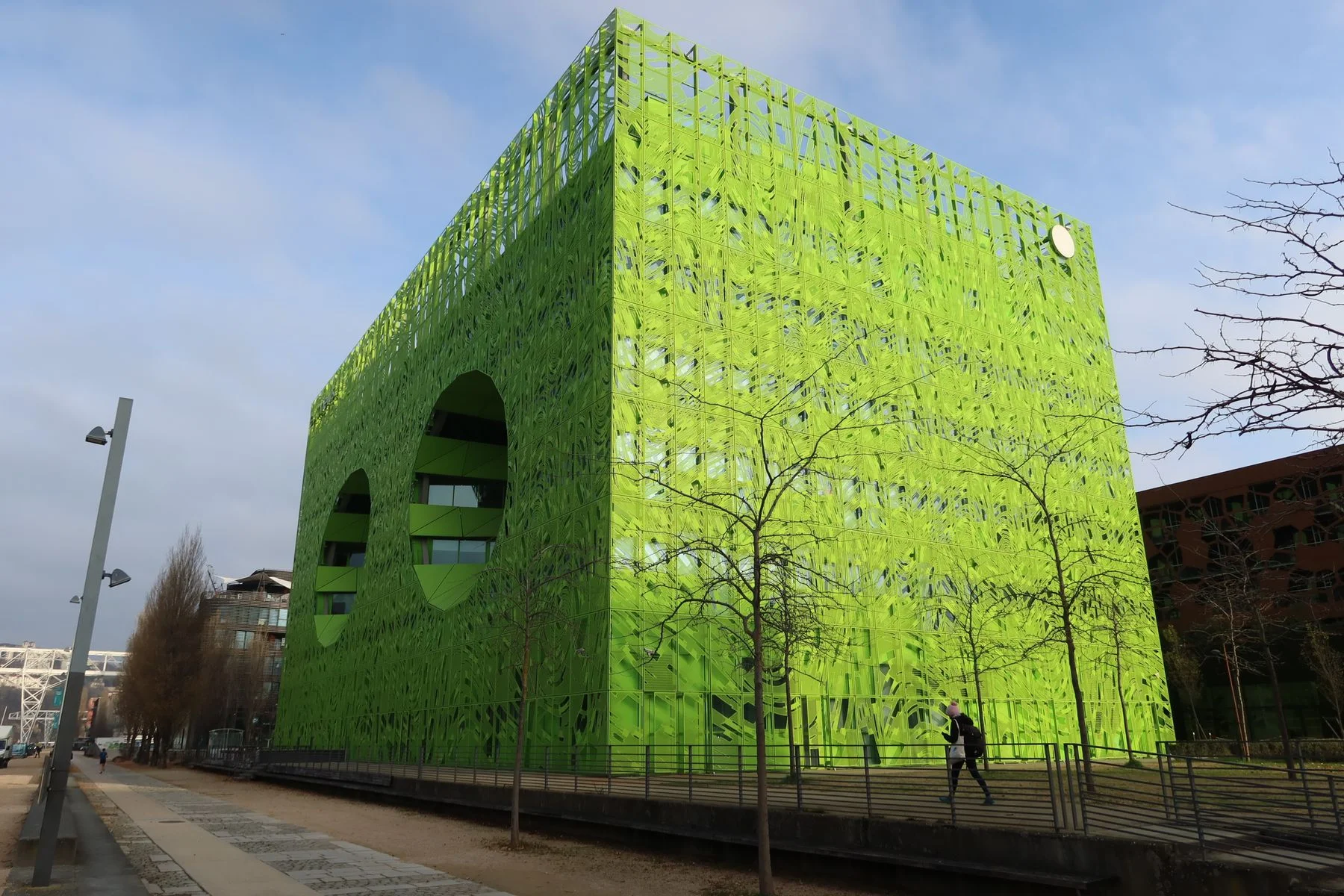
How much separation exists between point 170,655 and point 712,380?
5616 cm

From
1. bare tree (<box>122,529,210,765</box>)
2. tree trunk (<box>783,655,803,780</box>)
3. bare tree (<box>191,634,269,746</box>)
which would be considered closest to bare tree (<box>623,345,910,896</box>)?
tree trunk (<box>783,655,803,780</box>)

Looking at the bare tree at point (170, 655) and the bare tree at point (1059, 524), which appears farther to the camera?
the bare tree at point (170, 655)

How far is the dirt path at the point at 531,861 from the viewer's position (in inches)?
517

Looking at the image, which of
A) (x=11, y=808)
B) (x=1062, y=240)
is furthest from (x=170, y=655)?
(x=1062, y=240)

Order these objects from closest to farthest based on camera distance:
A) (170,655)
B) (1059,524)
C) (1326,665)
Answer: (1059,524)
(1326,665)
(170,655)

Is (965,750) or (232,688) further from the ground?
(232,688)

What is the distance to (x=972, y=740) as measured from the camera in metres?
14.8

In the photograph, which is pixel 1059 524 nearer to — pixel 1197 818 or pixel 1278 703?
pixel 1278 703

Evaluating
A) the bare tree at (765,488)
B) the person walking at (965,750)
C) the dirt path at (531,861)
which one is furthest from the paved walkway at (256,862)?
the bare tree at (765,488)

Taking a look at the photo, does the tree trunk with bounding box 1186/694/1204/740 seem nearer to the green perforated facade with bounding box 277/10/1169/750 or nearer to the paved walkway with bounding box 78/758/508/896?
the green perforated facade with bounding box 277/10/1169/750

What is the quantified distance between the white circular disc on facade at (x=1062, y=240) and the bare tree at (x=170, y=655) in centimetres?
6375

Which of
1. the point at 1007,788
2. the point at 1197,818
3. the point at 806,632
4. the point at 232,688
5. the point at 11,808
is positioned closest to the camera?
the point at 1197,818

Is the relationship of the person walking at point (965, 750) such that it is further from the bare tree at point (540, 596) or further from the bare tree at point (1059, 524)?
the bare tree at point (1059, 524)

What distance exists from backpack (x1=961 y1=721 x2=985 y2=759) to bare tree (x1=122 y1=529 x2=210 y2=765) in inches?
2620
